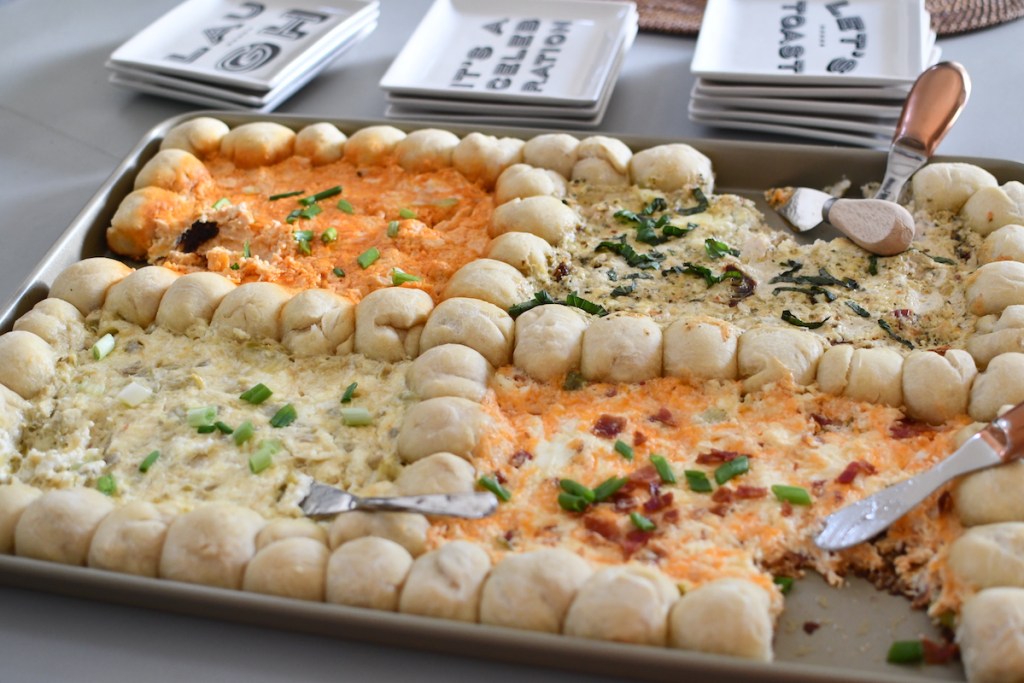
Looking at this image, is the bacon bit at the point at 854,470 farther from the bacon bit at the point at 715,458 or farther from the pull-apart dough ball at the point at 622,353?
the pull-apart dough ball at the point at 622,353

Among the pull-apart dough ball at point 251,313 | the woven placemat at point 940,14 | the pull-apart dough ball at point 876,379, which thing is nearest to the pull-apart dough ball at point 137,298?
the pull-apart dough ball at point 251,313

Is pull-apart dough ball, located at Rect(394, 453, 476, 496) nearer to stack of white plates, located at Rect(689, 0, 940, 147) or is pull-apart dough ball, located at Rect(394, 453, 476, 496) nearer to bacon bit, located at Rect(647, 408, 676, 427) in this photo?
bacon bit, located at Rect(647, 408, 676, 427)

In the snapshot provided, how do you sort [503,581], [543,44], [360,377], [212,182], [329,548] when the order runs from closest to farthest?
[503,581]
[329,548]
[360,377]
[212,182]
[543,44]

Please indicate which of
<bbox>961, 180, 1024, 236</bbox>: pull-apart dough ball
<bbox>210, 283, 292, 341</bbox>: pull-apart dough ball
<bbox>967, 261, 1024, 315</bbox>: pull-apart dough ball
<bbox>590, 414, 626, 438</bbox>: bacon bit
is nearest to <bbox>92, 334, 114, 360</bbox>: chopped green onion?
<bbox>210, 283, 292, 341</bbox>: pull-apart dough ball

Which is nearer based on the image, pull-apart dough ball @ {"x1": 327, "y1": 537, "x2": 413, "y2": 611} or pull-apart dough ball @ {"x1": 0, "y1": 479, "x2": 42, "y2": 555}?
pull-apart dough ball @ {"x1": 327, "y1": 537, "x2": 413, "y2": 611}

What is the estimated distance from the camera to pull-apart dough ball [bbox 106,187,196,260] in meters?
2.86

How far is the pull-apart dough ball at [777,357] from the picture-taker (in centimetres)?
220

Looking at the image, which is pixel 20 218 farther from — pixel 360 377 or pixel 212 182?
pixel 360 377

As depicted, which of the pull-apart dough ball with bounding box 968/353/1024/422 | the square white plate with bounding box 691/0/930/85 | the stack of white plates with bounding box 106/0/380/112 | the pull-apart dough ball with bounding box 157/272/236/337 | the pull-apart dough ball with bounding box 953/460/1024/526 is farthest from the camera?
the stack of white plates with bounding box 106/0/380/112

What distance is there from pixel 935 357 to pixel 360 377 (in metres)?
1.31

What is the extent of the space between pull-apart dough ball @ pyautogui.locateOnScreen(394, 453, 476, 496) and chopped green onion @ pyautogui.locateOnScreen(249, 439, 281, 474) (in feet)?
0.98

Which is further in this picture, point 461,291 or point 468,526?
point 461,291

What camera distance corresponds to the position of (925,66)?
3223mm

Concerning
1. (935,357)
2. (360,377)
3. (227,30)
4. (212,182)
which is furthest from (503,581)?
(227,30)
